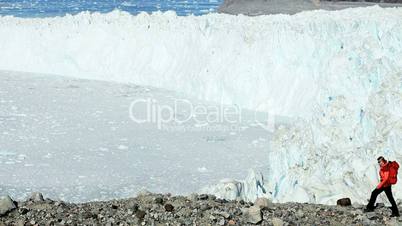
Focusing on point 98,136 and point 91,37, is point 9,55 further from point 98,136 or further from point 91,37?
point 98,136

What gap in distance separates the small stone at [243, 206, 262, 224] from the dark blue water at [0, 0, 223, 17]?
102 feet

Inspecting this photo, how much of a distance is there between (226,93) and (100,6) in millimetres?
27938

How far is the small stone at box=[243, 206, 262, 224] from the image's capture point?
5.76m

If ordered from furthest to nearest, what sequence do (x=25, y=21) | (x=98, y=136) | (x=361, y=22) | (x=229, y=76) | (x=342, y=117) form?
(x=25, y=21)
(x=229, y=76)
(x=361, y=22)
(x=98, y=136)
(x=342, y=117)

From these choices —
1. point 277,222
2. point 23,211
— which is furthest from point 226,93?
point 23,211

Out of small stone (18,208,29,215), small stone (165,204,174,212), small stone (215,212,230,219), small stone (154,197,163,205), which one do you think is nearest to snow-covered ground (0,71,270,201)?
small stone (154,197,163,205)

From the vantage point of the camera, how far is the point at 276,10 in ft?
89.7

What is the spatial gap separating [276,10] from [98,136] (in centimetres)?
1459

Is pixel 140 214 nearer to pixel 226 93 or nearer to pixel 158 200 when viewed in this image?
pixel 158 200

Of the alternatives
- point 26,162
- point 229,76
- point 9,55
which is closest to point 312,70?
point 229,76

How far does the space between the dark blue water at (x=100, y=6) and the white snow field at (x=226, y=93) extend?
924cm

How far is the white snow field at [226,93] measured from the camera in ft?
35.0

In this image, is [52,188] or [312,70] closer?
[52,188]

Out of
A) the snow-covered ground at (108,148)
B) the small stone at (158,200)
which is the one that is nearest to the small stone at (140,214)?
the small stone at (158,200)
